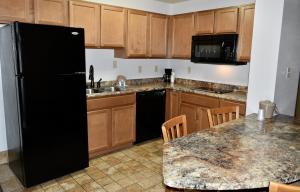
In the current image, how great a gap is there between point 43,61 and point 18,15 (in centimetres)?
76

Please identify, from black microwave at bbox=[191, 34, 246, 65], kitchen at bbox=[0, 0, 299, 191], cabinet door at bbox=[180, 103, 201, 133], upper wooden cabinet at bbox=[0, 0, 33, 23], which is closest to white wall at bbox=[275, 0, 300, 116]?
kitchen at bbox=[0, 0, 299, 191]

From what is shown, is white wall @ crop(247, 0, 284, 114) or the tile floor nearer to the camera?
white wall @ crop(247, 0, 284, 114)

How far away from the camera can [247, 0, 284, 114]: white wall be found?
2.37 meters

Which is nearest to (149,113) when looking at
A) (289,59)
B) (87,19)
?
(87,19)

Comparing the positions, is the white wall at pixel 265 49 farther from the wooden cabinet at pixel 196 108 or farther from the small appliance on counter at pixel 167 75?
the small appliance on counter at pixel 167 75

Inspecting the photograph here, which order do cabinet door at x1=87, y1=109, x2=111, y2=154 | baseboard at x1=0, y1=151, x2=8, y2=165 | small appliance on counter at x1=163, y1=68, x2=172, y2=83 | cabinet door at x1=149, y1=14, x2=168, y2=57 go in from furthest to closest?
1. small appliance on counter at x1=163, y1=68, x2=172, y2=83
2. cabinet door at x1=149, y1=14, x2=168, y2=57
3. cabinet door at x1=87, y1=109, x2=111, y2=154
4. baseboard at x1=0, y1=151, x2=8, y2=165

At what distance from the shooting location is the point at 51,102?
248cm

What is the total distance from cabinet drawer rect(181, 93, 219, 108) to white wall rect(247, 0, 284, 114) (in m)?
0.76

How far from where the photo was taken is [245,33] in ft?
10.6

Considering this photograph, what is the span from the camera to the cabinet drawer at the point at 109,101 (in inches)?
121

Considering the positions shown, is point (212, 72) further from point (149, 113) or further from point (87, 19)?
point (87, 19)

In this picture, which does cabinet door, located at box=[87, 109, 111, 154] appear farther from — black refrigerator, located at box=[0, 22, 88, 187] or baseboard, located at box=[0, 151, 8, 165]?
baseboard, located at box=[0, 151, 8, 165]

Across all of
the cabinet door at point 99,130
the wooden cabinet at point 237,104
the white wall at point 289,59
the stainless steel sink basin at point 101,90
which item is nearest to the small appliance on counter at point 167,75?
the stainless steel sink basin at point 101,90

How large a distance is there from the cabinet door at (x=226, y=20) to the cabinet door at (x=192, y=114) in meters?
1.27
